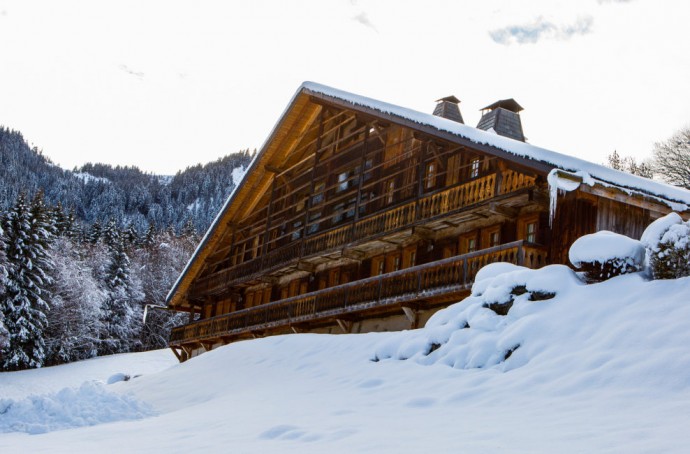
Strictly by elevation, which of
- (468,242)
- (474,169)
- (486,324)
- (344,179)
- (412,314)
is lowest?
(486,324)

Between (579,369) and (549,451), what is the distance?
2.98 metres

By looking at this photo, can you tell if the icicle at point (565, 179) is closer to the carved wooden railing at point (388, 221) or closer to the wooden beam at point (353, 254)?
the carved wooden railing at point (388, 221)

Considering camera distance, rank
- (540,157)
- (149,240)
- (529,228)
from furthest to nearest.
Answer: (149,240), (529,228), (540,157)

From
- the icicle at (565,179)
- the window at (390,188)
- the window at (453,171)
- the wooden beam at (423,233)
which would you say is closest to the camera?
the icicle at (565,179)

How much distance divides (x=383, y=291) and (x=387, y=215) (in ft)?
9.14

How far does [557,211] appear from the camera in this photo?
17.8 metres

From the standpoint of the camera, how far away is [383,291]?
2097 centimetres

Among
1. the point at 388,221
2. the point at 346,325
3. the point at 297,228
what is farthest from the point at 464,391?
the point at 297,228

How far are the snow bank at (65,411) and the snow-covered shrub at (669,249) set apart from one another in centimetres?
815

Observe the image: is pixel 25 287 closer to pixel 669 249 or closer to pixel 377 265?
pixel 377 265

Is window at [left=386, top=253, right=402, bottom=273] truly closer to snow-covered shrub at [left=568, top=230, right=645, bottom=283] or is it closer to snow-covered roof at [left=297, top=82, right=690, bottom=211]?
snow-covered roof at [left=297, top=82, right=690, bottom=211]

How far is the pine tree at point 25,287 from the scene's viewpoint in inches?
1806

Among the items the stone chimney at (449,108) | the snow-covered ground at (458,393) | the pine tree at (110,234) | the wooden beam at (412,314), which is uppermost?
the stone chimney at (449,108)

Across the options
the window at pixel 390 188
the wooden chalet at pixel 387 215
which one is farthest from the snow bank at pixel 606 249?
the window at pixel 390 188
